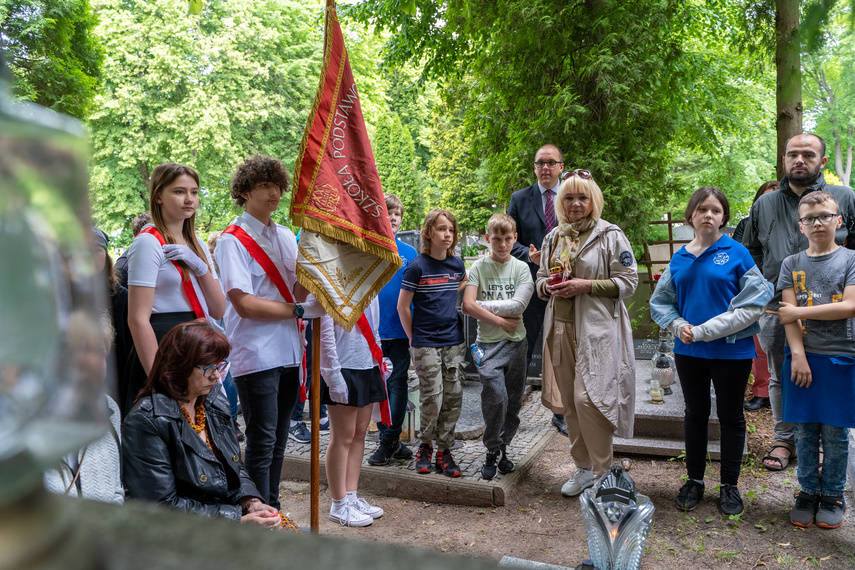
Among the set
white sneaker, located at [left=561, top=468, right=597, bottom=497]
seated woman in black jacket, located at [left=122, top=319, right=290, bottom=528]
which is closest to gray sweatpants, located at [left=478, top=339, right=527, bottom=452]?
white sneaker, located at [left=561, top=468, right=597, bottom=497]

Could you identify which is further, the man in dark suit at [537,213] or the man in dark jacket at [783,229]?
the man in dark suit at [537,213]

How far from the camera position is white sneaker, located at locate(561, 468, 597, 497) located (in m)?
4.73

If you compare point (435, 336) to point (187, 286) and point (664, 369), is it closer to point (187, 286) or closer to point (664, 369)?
point (187, 286)

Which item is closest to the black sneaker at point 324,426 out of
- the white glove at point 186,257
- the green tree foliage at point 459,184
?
the white glove at point 186,257

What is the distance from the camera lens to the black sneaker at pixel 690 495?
4.31 m

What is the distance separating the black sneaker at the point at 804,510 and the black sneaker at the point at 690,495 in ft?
1.84

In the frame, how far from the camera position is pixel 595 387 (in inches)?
169

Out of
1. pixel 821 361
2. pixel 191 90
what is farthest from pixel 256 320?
pixel 191 90

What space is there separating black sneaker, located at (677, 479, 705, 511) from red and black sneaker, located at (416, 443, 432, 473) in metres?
1.88

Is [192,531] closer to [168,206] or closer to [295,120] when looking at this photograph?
[168,206]

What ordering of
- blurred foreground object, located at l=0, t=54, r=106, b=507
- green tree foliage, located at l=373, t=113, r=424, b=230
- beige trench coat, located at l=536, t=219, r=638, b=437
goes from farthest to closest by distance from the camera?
green tree foliage, located at l=373, t=113, r=424, b=230 → beige trench coat, located at l=536, t=219, r=638, b=437 → blurred foreground object, located at l=0, t=54, r=106, b=507

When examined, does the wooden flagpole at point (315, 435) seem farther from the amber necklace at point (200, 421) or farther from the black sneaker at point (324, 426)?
the black sneaker at point (324, 426)

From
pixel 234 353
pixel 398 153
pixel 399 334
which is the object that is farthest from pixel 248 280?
pixel 398 153

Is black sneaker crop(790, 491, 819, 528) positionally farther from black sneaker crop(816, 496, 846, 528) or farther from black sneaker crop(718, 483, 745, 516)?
black sneaker crop(718, 483, 745, 516)
